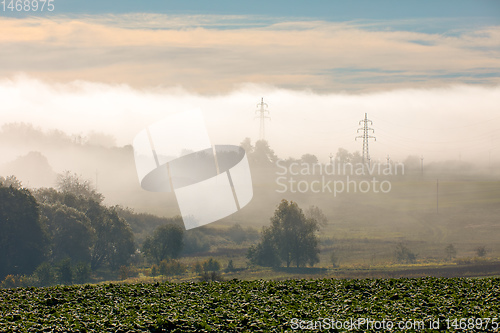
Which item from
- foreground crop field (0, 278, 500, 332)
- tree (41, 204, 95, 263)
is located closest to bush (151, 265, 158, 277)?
tree (41, 204, 95, 263)

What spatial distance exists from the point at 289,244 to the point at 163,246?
66.7 feet

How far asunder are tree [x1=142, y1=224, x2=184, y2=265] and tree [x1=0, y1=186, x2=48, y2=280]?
54.4 feet

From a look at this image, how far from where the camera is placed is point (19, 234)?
71.1 meters

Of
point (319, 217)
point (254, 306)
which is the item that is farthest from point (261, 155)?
point (254, 306)

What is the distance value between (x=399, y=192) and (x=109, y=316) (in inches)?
4984

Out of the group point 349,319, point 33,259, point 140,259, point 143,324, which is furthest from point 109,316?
point 140,259

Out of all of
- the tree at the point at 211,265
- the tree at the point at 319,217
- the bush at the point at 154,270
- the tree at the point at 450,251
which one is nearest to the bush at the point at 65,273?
the bush at the point at 154,270

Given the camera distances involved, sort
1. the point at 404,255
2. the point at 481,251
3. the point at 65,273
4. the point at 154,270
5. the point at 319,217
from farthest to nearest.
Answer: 1. the point at 319,217
2. the point at 404,255
3. the point at 481,251
4. the point at 154,270
5. the point at 65,273

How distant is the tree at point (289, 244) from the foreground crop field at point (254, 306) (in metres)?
59.0

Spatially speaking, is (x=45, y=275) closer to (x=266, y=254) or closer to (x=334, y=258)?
(x=266, y=254)

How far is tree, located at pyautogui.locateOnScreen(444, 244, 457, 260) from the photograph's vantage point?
329ft

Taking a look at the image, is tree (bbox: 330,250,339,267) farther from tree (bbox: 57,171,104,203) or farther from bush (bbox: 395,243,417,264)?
tree (bbox: 57,171,104,203)

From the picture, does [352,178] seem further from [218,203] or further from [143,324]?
[143,324]

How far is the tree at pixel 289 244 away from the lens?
86812mm
